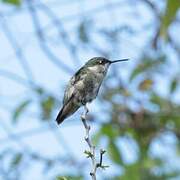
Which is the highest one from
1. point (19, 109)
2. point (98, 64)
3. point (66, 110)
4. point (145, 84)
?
point (145, 84)

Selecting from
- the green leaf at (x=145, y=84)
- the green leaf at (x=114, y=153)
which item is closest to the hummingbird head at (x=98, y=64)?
the green leaf at (x=114, y=153)

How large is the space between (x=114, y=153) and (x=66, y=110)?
105 inches

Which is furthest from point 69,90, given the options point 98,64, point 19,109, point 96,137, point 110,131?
point 19,109

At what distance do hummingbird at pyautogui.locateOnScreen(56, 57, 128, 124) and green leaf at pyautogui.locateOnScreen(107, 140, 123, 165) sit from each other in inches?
103

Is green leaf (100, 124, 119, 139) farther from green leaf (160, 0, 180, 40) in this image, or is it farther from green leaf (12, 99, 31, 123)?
green leaf (160, 0, 180, 40)

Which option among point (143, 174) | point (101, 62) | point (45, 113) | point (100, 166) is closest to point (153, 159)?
point (143, 174)

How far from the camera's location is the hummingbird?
3.48 meters

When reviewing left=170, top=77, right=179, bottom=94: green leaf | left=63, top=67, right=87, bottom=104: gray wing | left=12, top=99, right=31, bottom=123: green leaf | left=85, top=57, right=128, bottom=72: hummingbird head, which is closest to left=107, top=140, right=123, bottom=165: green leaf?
left=170, top=77, right=179, bottom=94: green leaf

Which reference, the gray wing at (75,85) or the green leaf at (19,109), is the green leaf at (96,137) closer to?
the green leaf at (19,109)

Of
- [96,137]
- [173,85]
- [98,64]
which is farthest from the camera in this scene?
[173,85]

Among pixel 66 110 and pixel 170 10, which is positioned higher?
pixel 170 10

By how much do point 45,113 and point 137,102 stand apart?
2.93 ft

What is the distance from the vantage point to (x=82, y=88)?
3490 mm

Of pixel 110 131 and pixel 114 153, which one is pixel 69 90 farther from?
pixel 110 131
